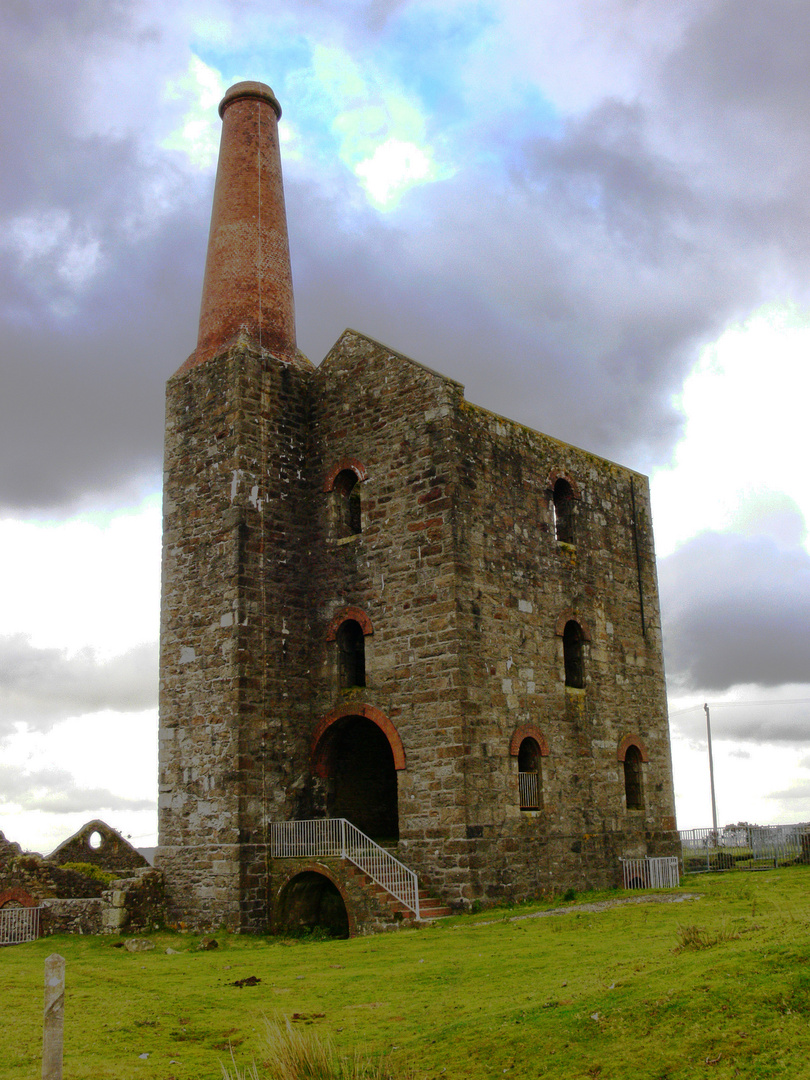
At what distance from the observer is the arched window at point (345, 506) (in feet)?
61.4

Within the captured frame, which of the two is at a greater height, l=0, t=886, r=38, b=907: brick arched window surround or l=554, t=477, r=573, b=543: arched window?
l=554, t=477, r=573, b=543: arched window

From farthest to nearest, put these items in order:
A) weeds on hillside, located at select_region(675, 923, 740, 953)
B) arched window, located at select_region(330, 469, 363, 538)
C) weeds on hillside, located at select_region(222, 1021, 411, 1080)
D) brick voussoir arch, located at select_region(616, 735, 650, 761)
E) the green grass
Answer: brick voussoir arch, located at select_region(616, 735, 650, 761), arched window, located at select_region(330, 469, 363, 538), weeds on hillside, located at select_region(675, 923, 740, 953), weeds on hillside, located at select_region(222, 1021, 411, 1080), the green grass

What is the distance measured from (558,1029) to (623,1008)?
491 millimetres

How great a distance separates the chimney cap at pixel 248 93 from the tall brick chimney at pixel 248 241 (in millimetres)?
22

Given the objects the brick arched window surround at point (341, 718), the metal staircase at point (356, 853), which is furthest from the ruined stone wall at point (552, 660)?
the brick arched window surround at point (341, 718)

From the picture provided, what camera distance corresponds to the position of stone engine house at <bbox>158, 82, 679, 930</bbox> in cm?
1633

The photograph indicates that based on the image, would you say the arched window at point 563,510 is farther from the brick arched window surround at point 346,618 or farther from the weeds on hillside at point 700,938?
the weeds on hillside at point 700,938

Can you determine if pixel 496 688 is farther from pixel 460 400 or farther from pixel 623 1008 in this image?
pixel 623 1008

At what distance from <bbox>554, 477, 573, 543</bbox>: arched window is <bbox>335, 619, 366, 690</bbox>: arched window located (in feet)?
15.5

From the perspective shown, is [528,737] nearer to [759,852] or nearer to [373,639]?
[373,639]

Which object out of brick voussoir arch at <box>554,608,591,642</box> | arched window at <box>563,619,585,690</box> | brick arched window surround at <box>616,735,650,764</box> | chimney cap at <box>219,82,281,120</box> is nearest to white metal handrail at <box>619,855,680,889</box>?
brick arched window surround at <box>616,735,650,764</box>

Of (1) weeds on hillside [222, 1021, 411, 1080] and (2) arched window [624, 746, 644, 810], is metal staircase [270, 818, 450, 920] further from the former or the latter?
(1) weeds on hillside [222, 1021, 411, 1080]

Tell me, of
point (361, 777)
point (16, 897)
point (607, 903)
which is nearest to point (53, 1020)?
point (607, 903)

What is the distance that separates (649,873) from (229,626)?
9578 mm
